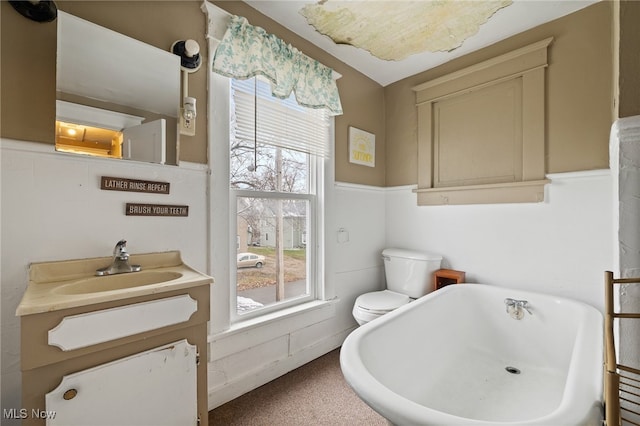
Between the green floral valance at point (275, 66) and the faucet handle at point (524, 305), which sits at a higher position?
the green floral valance at point (275, 66)

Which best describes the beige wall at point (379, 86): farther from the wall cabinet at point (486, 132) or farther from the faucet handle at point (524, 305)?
the faucet handle at point (524, 305)

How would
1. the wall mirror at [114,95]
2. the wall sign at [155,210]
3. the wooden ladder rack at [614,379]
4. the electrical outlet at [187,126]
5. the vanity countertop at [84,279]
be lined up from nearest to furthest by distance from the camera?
the wooden ladder rack at [614,379], the vanity countertop at [84,279], the wall mirror at [114,95], the wall sign at [155,210], the electrical outlet at [187,126]

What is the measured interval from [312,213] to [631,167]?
5.77ft

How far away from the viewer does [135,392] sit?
3.31 feet

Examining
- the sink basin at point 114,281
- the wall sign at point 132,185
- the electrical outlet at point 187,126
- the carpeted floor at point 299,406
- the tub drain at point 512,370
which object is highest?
the electrical outlet at point 187,126

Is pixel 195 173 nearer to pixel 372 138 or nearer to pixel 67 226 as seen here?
pixel 67 226

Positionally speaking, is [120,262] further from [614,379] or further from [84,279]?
[614,379]

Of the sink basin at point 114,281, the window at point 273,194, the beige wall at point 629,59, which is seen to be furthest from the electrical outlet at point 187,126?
the beige wall at point 629,59

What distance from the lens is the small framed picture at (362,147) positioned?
2.51 m

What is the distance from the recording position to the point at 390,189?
111 inches

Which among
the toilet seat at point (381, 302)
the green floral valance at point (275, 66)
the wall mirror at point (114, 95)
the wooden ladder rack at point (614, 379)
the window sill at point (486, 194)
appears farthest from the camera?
the toilet seat at point (381, 302)

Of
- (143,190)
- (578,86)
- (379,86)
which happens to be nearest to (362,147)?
(379,86)

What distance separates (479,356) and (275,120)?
2.16 meters

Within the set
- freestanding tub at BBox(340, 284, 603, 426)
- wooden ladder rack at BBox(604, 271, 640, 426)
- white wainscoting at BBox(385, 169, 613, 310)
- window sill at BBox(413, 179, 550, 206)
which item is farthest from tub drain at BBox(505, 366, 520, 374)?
window sill at BBox(413, 179, 550, 206)
